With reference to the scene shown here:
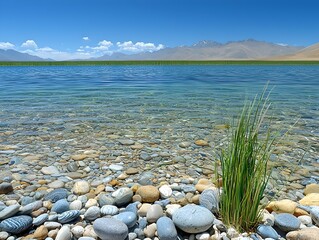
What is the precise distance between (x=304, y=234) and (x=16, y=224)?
9.59 ft

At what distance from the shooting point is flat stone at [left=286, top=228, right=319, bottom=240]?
2.54 m

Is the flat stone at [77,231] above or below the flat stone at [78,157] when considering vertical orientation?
above

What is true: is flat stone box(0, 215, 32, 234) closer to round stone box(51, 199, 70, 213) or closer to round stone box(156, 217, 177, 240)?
round stone box(51, 199, 70, 213)

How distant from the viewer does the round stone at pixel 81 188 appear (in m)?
3.83

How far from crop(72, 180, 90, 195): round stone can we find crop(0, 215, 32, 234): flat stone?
3.19 feet

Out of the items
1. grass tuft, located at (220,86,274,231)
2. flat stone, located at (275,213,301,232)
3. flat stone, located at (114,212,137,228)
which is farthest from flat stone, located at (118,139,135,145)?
flat stone, located at (275,213,301,232)

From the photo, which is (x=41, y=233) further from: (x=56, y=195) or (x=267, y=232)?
(x=267, y=232)

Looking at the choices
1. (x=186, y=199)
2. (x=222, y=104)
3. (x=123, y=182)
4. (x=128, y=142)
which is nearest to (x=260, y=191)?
(x=186, y=199)

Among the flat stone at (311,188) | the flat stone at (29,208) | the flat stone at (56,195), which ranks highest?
the flat stone at (29,208)

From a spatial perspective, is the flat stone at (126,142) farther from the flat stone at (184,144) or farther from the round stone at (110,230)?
the round stone at (110,230)

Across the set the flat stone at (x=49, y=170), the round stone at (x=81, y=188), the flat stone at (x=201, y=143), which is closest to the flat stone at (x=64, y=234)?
the round stone at (x=81, y=188)

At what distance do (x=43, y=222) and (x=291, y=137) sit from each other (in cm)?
609

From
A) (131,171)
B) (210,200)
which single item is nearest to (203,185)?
(210,200)

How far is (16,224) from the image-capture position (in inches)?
110
